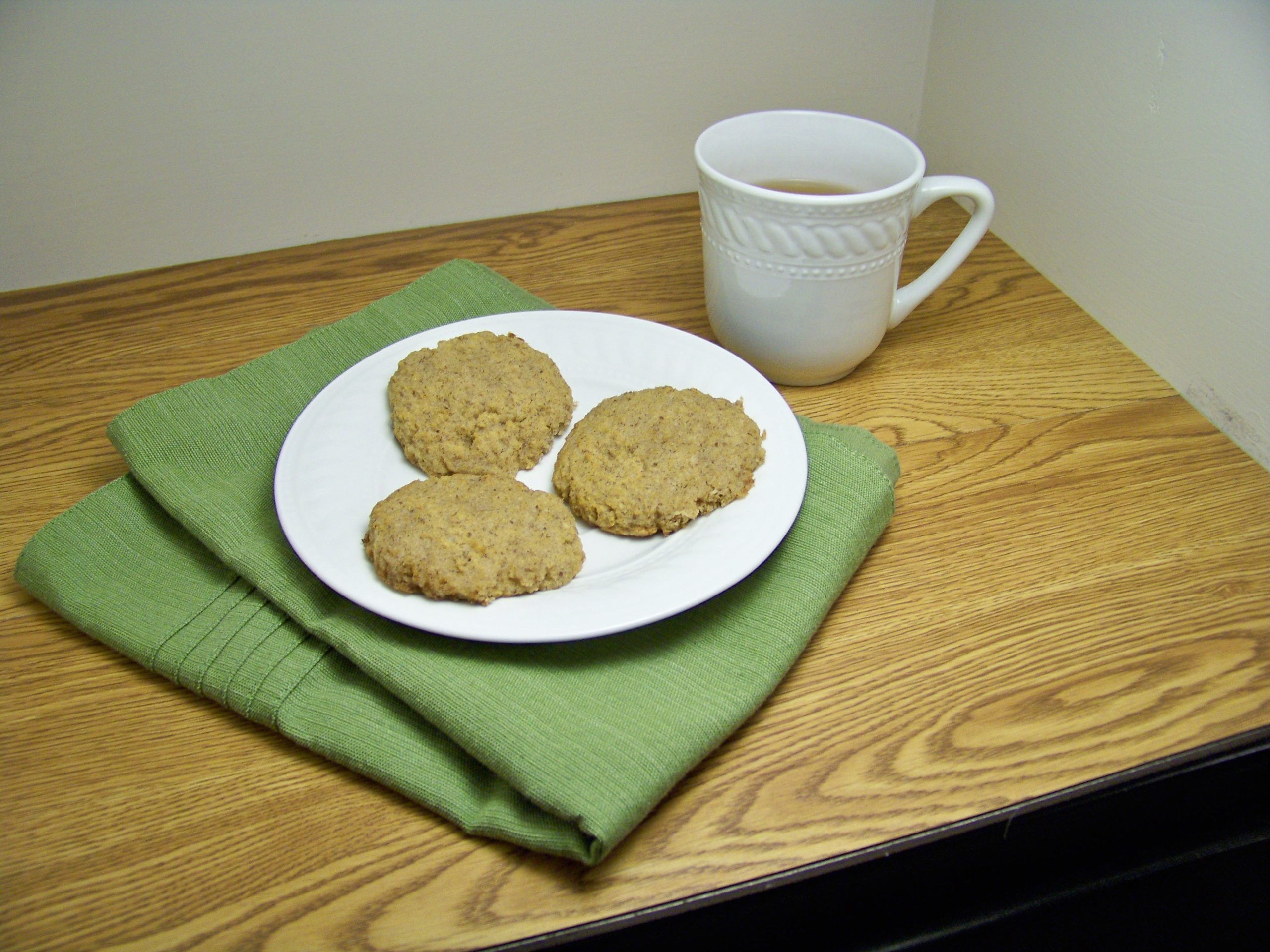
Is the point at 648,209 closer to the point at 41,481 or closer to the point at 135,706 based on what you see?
the point at 41,481

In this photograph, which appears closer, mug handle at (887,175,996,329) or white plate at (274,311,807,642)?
white plate at (274,311,807,642)

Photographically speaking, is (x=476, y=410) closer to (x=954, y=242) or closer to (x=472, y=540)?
(x=472, y=540)

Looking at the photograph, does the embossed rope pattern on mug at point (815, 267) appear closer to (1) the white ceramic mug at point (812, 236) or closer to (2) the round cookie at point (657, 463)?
(1) the white ceramic mug at point (812, 236)

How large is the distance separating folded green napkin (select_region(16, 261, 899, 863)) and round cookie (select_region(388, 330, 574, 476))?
0.13 meters

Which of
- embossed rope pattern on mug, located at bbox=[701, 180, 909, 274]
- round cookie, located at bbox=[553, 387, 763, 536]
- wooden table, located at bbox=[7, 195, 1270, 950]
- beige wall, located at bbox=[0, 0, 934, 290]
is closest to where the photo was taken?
wooden table, located at bbox=[7, 195, 1270, 950]

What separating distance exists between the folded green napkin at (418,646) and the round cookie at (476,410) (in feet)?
0.44

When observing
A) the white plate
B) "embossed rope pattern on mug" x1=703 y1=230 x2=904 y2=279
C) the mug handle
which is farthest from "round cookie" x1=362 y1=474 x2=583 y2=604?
the mug handle

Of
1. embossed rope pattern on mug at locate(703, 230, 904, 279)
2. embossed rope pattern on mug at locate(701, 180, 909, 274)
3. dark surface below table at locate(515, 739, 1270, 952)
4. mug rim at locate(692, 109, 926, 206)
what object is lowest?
dark surface below table at locate(515, 739, 1270, 952)

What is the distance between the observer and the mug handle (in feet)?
3.05

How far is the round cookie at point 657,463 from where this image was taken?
2.51 ft

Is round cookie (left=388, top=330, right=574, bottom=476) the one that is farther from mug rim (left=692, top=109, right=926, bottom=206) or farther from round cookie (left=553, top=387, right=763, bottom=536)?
mug rim (left=692, top=109, right=926, bottom=206)

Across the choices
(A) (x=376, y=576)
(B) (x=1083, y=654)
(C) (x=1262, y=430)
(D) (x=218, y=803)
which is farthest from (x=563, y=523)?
(C) (x=1262, y=430)

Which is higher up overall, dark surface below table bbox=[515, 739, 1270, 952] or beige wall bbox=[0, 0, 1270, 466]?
beige wall bbox=[0, 0, 1270, 466]

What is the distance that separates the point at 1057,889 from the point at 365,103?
3.66 ft
